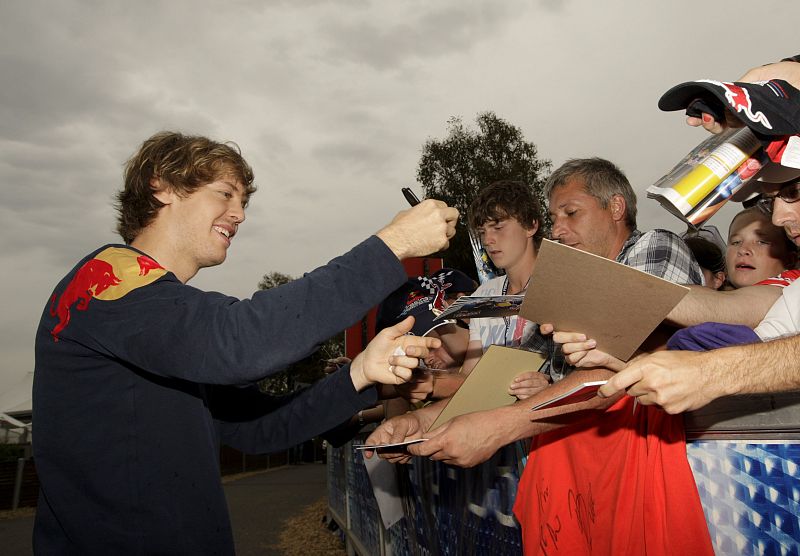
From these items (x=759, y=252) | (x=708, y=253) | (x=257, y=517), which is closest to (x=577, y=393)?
(x=759, y=252)

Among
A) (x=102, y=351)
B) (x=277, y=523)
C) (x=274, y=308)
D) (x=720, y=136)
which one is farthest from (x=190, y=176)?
(x=277, y=523)

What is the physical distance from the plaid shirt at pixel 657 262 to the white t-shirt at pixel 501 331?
200 mm

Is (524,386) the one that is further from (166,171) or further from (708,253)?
(708,253)

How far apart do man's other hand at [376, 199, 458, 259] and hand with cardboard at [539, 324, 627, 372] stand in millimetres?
516

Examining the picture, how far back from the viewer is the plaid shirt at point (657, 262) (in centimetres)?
276

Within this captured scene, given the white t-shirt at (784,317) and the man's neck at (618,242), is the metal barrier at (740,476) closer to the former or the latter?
the white t-shirt at (784,317)

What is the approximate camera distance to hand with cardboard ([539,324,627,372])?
2010 mm

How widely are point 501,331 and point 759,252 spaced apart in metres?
1.44

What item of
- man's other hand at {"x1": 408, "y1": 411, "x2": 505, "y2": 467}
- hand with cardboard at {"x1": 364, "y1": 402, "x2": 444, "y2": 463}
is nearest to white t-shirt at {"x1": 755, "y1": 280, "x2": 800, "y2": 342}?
man's other hand at {"x1": 408, "y1": 411, "x2": 505, "y2": 467}

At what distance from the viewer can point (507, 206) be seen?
4391 mm

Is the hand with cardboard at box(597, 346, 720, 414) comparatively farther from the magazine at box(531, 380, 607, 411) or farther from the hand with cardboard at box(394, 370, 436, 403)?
the hand with cardboard at box(394, 370, 436, 403)

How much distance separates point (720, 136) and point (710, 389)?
2.53 ft

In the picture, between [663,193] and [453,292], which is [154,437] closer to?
[663,193]

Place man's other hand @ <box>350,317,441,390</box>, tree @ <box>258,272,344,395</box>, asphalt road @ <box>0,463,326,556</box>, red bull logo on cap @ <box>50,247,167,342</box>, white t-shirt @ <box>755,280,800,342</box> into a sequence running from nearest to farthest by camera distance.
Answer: red bull logo on cap @ <box>50,247,167,342</box> < white t-shirt @ <box>755,280,800,342</box> < man's other hand @ <box>350,317,441,390</box> < asphalt road @ <box>0,463,326,556</box> < tree @ <box>258,272,344,395</box>
